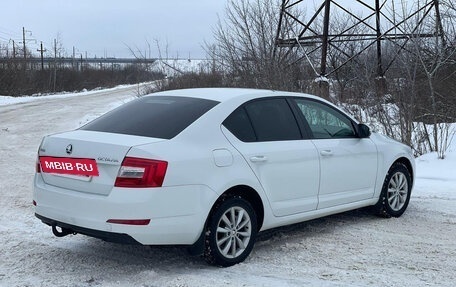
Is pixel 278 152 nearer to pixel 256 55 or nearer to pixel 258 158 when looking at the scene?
pixel 258 158

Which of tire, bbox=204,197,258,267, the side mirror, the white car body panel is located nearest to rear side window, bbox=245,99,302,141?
the white car body panel

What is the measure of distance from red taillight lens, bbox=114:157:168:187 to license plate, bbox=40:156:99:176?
0.26m

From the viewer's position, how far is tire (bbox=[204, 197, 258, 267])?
476 cm

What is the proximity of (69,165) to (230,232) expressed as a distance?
145cm

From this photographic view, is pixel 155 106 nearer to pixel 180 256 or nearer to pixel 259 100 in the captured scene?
pixel 259 100

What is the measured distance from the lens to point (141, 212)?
14.3 ft

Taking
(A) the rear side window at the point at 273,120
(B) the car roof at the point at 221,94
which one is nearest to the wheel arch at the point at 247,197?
(A) the rear side window at the point at 273,120

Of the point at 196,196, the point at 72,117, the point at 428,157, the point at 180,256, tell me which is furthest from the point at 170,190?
the point at 72,117

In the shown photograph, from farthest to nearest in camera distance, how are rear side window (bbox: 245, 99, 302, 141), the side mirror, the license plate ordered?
the side mirror < rear side window (bbox: 245, 99, 302, 141) < the license plate

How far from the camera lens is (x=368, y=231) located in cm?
614

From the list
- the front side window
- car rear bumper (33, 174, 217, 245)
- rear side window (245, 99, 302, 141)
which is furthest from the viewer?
the front side window

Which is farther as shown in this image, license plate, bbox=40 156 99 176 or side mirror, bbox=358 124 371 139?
side mirror, bbox=358 124 371 139

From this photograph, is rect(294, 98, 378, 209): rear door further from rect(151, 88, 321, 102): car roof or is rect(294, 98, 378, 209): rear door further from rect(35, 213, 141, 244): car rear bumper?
rect(35, 213, 141, 244): car rear bumper

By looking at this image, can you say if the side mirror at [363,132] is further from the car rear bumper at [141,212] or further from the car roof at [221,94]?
the car rear bumper at [141,212]
